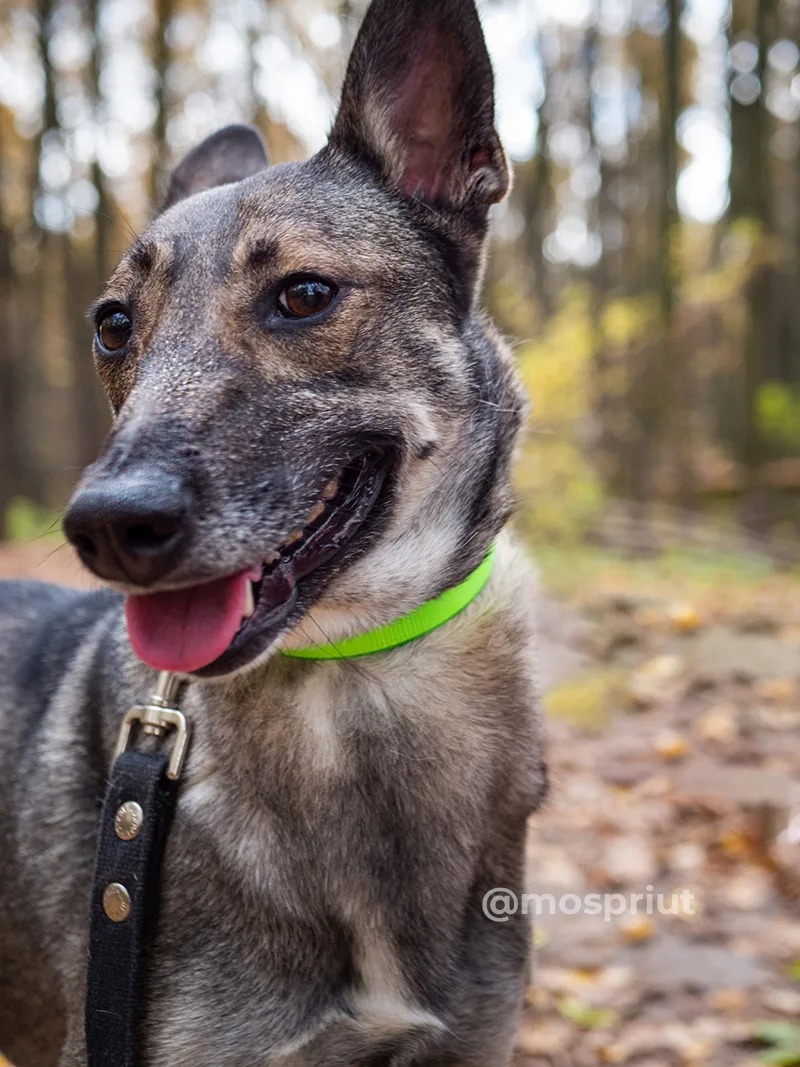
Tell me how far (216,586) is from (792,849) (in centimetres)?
352

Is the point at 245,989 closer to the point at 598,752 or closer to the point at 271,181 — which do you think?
the point at 271,181

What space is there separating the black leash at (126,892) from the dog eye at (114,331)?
0.87 meters

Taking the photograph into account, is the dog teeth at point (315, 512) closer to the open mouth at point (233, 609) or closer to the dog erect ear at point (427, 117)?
the open mouth at point (233, 609)

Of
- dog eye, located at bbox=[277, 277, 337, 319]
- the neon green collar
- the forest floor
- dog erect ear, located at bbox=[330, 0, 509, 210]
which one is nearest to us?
dog eye, located at bbox=[277, 277, 337, 319]

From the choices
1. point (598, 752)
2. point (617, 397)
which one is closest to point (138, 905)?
point (598, 752)

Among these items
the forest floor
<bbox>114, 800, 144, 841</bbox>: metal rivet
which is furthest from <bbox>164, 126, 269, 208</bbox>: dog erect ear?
<bbox>114, 800, 144, 841</bbox>: metal rivet

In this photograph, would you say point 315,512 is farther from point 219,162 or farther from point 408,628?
point 219,162

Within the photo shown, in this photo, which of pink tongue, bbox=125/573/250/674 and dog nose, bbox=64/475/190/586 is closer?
dog nose, bbox=64/475/190/586

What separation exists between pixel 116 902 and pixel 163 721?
0.39 metres

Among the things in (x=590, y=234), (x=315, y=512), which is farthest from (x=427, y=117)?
(x=590, y=234)

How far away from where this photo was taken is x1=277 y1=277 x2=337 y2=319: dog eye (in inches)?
84.4

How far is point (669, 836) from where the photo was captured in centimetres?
470

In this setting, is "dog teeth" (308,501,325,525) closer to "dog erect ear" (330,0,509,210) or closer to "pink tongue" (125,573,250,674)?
"pink tongue" (125,573,250,674)

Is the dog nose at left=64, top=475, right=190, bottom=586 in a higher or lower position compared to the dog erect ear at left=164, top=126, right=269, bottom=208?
lower
